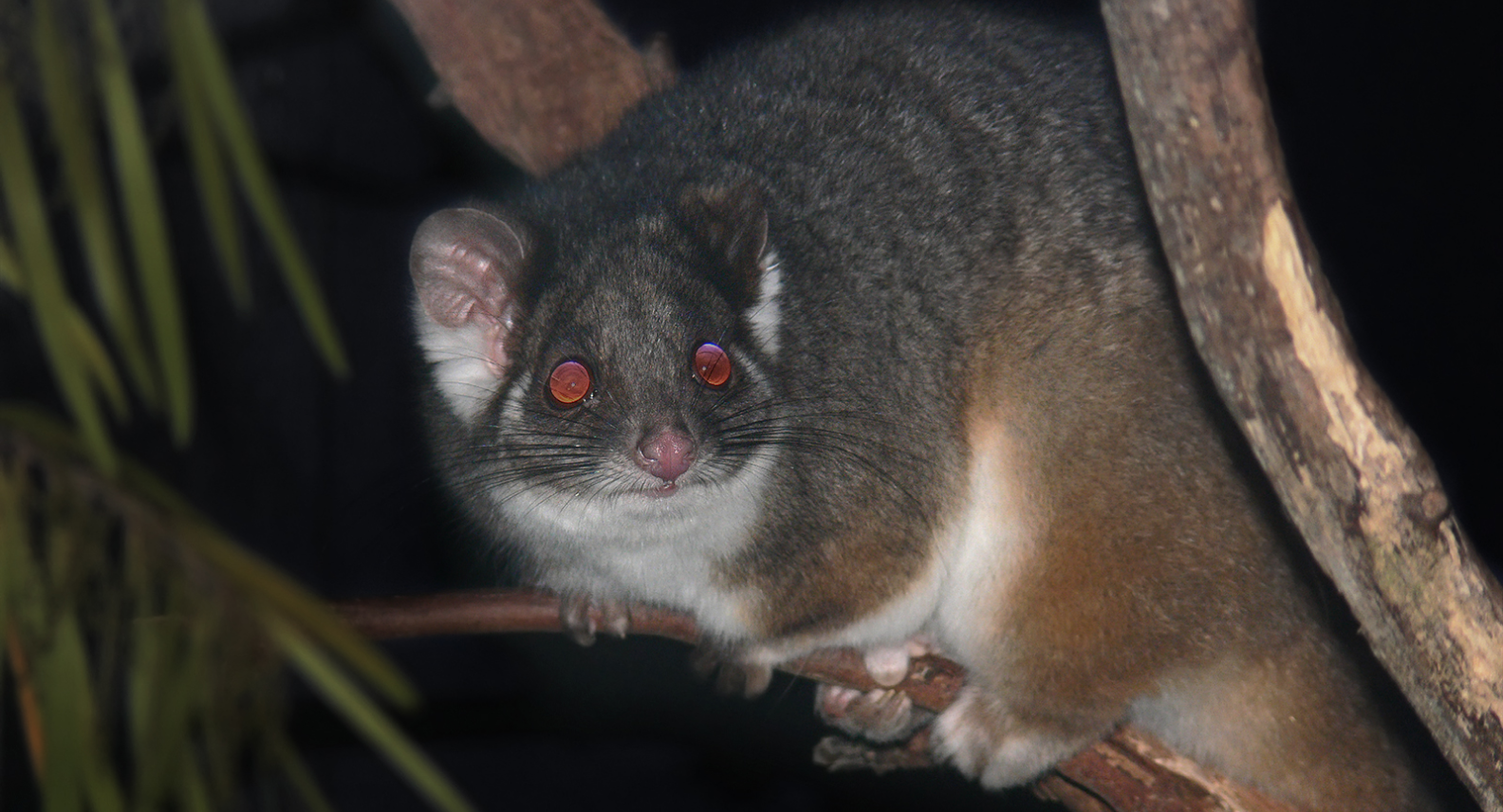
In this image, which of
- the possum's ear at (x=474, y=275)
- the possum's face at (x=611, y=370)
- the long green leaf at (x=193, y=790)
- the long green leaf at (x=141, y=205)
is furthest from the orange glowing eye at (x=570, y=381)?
the long green leaf at (x=193, y=790)

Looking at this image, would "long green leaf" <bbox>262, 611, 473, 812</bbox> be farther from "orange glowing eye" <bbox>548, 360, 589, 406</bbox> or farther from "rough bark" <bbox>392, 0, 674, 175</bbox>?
"rough bark" <bbox>392, 0, 674, 175</bbox>

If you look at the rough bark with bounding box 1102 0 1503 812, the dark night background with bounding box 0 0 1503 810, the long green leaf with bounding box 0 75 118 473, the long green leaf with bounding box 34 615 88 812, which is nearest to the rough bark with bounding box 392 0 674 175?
the dark night background with bounding box 0 0 1503 810

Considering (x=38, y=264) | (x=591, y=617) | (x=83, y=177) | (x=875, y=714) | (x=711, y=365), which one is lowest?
(x=875, y=714)

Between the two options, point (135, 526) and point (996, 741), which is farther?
point (996, 741)

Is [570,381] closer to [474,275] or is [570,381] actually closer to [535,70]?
[474,275]

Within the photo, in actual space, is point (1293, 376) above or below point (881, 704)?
above

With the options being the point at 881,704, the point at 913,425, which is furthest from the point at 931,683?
the point at 913,425

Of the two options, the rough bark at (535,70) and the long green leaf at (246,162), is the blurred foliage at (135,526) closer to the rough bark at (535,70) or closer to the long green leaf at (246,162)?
the long green leaf at (246,162)

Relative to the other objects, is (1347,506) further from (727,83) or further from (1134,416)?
A: (727,83)
